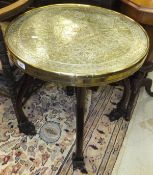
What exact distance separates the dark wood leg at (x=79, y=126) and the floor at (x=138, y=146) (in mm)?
174

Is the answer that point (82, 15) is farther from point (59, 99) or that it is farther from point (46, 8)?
point (59, 99)

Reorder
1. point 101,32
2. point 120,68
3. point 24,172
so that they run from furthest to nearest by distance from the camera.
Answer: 1. point 24,172
2. point 101,32
3. point 120,68

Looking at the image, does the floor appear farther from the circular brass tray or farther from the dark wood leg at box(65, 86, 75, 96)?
the circular brass tray

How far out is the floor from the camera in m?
1.22

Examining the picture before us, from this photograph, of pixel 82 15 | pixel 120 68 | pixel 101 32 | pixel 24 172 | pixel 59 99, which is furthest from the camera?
pixel 59 99

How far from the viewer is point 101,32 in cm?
94

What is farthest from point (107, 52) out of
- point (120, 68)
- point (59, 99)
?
point (59, 99)

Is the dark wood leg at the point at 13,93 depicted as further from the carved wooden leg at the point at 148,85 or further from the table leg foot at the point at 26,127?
the carved wooden leg at the point at 148,85

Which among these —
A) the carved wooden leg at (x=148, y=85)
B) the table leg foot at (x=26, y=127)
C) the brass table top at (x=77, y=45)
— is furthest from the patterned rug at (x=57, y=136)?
the brass table top at (x=77, y=45)

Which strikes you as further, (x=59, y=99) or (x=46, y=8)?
(x=59, y=99)

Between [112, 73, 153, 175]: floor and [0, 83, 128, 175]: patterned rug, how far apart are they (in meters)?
0.04

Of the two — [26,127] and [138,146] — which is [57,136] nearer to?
[26,127]

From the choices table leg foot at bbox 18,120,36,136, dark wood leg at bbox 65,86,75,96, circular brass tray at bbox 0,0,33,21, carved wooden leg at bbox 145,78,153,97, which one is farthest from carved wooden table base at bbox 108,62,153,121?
circular brass tray at bbox 0,0,33,21

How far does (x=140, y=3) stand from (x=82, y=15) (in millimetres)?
268
